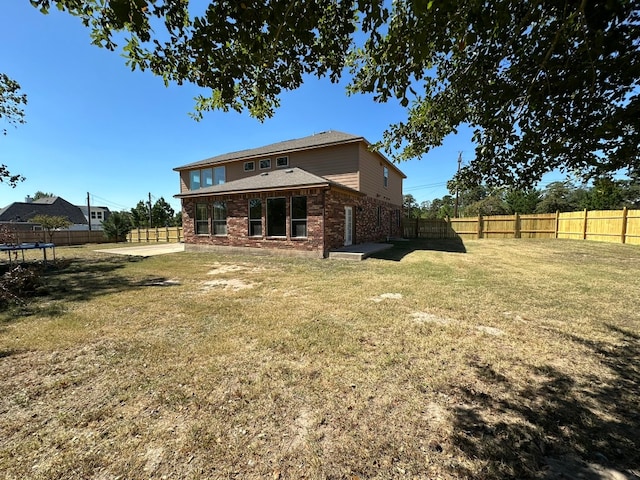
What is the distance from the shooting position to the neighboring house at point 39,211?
32603 mm

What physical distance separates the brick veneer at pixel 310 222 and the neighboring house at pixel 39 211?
105 ft

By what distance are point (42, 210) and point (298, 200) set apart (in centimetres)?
4372

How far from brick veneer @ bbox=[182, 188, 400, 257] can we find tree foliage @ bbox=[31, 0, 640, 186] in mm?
7069

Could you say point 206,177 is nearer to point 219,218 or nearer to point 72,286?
point 219,218

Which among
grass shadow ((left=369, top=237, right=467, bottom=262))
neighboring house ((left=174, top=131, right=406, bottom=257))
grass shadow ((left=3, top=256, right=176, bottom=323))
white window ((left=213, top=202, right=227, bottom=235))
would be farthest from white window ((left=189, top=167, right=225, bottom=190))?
grass shadow ((left=369, top=237, right=467, bottom=262))

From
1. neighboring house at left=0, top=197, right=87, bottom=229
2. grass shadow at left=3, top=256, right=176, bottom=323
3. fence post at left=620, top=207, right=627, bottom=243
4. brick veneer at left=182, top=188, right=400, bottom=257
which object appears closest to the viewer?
grass shadow at left=3, top=256, right=176, bottom=323

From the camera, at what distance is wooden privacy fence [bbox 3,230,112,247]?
69.3 feet

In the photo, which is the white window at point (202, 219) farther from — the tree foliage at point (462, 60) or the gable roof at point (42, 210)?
the gable roof at point (42, 210)

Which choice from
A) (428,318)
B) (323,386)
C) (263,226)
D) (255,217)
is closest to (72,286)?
(263,226)

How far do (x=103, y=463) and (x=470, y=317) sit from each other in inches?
179

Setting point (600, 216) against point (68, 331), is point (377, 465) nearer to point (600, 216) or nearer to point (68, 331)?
point (68, 331)

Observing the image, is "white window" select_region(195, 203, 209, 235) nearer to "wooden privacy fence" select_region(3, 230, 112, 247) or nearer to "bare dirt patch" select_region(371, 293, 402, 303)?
"bare dirt patch" select_region(371, 293, 402, 303)

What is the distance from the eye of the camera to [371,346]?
129 inches

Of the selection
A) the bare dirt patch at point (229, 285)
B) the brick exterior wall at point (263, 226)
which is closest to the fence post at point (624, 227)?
the brick exterior wall at point (263, 226)
